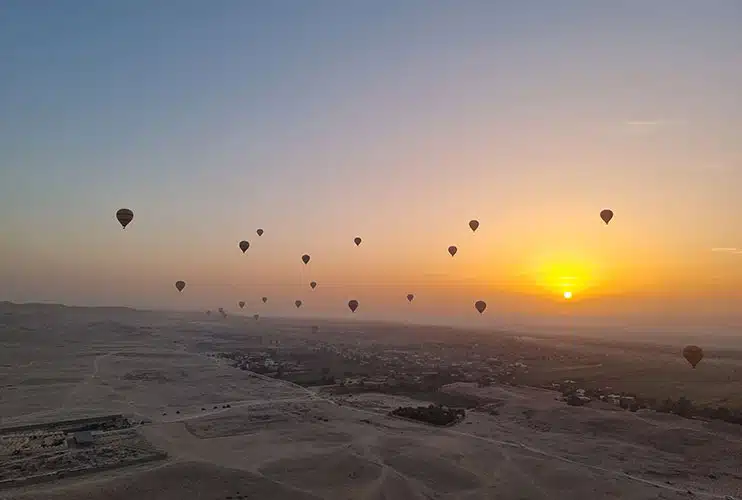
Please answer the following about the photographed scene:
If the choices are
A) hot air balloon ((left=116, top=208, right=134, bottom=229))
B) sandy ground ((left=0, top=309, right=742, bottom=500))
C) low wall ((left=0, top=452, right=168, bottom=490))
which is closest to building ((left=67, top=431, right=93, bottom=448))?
sandy ground ((left=0, top=309, right=742, bottom=500))

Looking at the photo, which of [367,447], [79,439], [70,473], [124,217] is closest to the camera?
[70,473]

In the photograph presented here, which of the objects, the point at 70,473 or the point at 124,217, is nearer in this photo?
the point at 70,473

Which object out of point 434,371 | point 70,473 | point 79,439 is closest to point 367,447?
point 70,473

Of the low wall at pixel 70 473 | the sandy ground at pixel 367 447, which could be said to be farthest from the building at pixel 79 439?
the low wall at pixel 70 473

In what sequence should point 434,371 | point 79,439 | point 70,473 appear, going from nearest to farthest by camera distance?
point 70,473
point 79,439
point 434,371

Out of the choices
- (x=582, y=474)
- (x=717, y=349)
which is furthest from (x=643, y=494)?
(x=717, y=349)

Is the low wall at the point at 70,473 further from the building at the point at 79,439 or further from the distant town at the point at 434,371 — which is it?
the distant town at the point at 434,371

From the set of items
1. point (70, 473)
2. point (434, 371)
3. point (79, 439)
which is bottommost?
point (70, 473)

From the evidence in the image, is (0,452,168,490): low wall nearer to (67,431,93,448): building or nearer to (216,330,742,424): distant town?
(67,431,93,448): building

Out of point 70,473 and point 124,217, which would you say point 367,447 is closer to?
point 70,473
